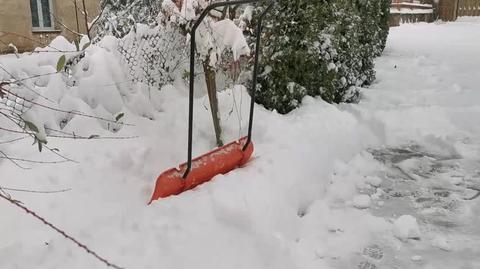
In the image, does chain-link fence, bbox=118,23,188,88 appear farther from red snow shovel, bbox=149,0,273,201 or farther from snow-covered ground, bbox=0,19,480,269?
red snow shovel, bbox=149,0,273,201

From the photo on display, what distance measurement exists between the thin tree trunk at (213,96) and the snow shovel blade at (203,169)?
9.4 inches

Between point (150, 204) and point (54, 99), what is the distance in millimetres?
1282

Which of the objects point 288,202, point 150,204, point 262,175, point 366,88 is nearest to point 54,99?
point 150,204

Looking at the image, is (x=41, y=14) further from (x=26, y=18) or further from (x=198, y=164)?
(x=198, y=164)

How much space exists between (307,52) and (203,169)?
75.6 inches

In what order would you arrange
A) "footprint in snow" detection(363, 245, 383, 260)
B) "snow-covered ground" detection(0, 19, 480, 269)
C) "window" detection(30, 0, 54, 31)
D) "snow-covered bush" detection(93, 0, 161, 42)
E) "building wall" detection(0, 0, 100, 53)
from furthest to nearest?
1. "window" detection(30, 0, 54, 31)
2. "building wall" detection(0, 0, 100, 53)
3. "snow-covered bush" detection(93, 0, 161, 42)
4. "footprint in snow" detection(363, 245, 383, 260)
5. "snow-covered ground" detection(0, 19, 480, 269)

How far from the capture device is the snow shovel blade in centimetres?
274

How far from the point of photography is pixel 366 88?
5949 mm

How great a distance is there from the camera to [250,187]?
2996mm

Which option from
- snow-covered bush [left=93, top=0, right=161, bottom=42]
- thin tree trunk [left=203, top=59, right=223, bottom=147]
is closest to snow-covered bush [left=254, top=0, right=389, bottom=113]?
thin tree trunk [left=203, top=59, right=223, bottom=147]

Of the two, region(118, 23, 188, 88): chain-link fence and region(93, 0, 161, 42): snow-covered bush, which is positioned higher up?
region(93, 0, 161, 42): snow-covered bush

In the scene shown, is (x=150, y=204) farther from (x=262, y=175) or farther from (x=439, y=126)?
(x=439, y=126)

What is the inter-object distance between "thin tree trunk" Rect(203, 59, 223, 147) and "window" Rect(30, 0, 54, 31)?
8.85 meters

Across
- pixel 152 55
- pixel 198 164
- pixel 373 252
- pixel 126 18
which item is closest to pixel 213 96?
pixel 198 164
